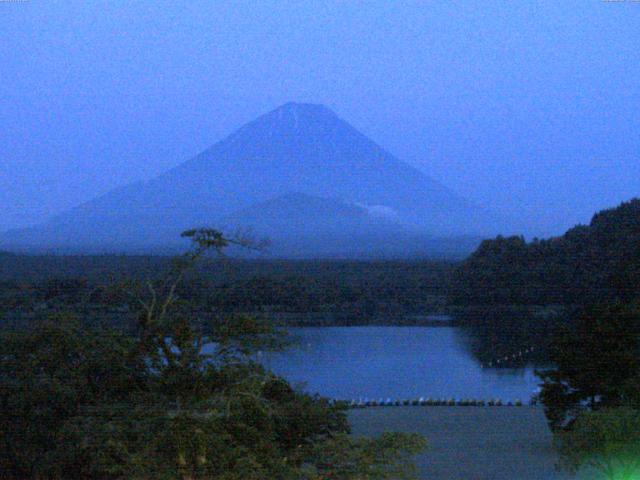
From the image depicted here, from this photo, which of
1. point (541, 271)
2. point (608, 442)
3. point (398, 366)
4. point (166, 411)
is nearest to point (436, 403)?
point (398, 366)

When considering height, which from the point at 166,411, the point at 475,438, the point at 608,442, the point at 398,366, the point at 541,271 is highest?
the point at 541,271

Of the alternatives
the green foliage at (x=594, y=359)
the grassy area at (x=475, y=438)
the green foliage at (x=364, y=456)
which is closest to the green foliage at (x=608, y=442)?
the green foliage at (x=364, y=456)

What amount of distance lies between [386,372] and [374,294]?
86.5 inches

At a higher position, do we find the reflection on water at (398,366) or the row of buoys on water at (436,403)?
the reflection on water at (398,366)

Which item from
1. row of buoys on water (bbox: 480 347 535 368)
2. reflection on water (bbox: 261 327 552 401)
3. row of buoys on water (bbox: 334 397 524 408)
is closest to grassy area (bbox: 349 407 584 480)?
row of buoys on water (bbox: 334 397 524 408)

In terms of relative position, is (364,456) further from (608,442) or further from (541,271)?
(541,271)

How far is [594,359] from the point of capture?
28.6 feet

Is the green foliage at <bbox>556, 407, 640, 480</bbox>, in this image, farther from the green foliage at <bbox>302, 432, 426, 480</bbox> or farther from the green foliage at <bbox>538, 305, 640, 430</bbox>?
the green foliage at <bbox>538, 305, 640, 430</bbox>

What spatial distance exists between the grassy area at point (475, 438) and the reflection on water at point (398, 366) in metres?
0.81

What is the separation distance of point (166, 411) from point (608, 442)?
3.15 meters

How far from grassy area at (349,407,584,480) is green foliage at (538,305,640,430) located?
2.03 feet

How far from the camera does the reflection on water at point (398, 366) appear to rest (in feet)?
39.5

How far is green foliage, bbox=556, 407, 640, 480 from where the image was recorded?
6.05m

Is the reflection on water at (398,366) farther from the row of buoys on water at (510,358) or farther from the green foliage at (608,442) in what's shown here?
the green foliage at (608,442)
